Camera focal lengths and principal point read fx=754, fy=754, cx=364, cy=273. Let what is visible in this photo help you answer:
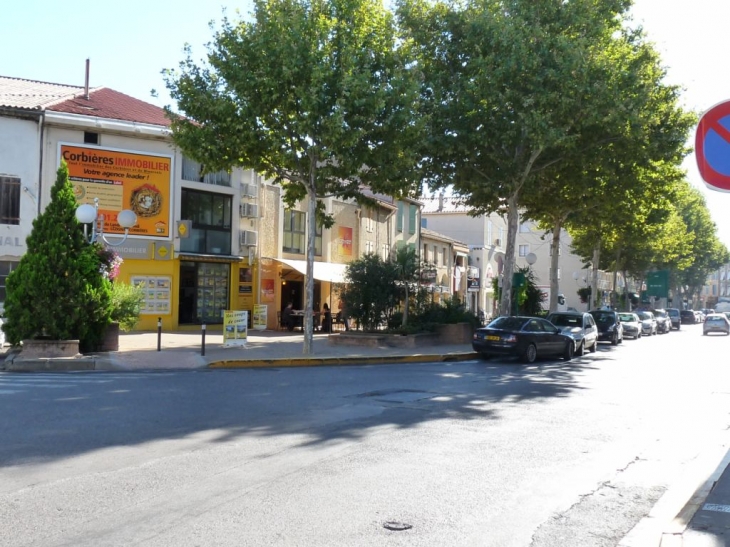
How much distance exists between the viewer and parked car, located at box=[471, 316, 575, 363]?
2175cm

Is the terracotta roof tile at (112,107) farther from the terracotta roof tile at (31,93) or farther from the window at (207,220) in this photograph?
the window at (207,220)

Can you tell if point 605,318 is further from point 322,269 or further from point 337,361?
point 337,361

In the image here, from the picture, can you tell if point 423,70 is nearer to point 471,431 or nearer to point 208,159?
point 208,159

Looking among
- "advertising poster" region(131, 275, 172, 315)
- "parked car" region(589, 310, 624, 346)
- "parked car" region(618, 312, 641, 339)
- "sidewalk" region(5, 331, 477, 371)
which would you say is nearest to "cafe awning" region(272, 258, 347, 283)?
"sidewalk" region(5, 331, 477, 371)

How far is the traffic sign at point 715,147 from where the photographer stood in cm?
555

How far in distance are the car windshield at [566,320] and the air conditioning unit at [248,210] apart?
13143 millimetres

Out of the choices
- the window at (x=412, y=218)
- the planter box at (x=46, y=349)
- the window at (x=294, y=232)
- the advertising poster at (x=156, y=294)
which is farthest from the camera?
the window at (x=412, y=218)

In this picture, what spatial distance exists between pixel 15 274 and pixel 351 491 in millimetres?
14436

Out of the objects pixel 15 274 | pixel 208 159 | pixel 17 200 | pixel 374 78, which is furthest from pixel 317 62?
pixel 17 200

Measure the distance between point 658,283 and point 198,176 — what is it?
51.8 m

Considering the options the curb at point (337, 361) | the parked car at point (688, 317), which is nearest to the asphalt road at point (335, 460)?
the curb at point (337, 361)

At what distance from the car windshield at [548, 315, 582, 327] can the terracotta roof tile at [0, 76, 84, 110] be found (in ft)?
65.8

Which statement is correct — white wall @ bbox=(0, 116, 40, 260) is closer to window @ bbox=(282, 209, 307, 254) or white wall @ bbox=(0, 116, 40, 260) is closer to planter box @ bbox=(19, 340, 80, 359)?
planter box @ bbox=(19, 340, 80, 359)

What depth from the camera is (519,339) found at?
2173cm
